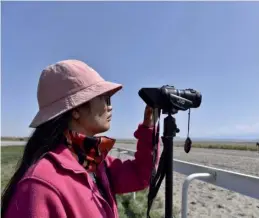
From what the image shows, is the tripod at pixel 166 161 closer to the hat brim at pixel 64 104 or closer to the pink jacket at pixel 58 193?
the pink jacket at pixel 58 193

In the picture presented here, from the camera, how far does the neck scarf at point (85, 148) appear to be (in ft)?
5.10

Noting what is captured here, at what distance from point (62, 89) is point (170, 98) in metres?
0.57

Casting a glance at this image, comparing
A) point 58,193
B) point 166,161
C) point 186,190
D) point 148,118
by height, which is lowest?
point 186,190

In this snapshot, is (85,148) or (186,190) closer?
(85,148)

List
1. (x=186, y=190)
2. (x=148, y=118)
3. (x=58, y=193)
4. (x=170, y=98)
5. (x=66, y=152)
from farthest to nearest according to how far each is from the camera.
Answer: (x=186, y=190), (x=148, y=118), (x=170, y=98), (x=66, y=152), (x=58, y=193)

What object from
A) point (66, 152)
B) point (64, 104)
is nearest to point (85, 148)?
point (66, 152)

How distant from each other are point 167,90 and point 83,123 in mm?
480

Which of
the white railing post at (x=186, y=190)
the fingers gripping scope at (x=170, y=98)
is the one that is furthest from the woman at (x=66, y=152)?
the white railing post at (x=186, y=190)

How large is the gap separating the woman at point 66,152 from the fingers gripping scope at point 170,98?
181 mm

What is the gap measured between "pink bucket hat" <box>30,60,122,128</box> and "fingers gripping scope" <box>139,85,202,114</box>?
0.84ft

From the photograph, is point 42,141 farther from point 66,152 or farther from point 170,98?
point 170,98

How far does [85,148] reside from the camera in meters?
1.58

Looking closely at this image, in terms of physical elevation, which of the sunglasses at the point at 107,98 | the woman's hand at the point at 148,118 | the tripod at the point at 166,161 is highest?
the sunglasses at the point at 107,98

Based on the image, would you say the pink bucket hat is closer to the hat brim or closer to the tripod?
the hat brim
